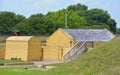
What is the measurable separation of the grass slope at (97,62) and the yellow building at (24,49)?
19.3m

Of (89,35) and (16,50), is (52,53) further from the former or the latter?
(89,35)

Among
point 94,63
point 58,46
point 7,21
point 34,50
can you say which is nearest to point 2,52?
point 34,50

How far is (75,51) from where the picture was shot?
152ft

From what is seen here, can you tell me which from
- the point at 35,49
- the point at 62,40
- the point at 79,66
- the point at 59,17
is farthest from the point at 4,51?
the point at 59,17

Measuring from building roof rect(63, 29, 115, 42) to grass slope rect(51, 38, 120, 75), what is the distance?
1965 centimetres

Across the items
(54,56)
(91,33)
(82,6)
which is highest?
(82,6)

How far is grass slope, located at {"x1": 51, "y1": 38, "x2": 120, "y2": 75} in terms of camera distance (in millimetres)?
26156

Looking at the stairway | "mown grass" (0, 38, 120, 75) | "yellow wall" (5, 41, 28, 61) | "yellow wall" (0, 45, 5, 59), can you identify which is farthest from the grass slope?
"yellow wall" (0, 45, 5, 59)

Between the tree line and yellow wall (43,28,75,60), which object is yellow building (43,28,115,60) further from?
the tree line

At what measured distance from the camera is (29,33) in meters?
81.8

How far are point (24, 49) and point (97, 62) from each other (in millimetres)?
22962

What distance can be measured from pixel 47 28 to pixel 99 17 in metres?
33.5

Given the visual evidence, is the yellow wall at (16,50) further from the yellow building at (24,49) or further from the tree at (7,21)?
the tree at (7,21)

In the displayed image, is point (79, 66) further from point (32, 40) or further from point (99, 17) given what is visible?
point (99, 17)
